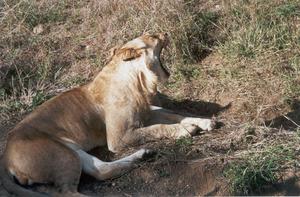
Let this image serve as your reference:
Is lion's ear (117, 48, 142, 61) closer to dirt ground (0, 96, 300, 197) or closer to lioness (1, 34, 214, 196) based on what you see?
lioness (1, 34, 214, 196)

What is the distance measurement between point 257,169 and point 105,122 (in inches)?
60.9

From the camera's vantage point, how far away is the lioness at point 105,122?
5.10 meters

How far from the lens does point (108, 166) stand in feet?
17.2

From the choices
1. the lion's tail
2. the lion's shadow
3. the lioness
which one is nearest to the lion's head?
the lioness

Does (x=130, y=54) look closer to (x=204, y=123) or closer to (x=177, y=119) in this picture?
(x=177, y=119)

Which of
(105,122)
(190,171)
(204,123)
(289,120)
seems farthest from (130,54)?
(289,120)

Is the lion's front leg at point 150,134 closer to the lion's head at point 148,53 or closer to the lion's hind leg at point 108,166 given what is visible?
the lion's hind leg at point 108,166

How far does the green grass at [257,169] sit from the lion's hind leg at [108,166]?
813 millimetres

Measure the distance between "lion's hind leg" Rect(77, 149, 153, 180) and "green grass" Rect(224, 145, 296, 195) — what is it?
81 centimetres

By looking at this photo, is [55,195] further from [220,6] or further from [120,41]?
[220,6]

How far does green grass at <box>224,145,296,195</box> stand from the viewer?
15.5 feet

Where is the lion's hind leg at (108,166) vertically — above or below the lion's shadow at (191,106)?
below

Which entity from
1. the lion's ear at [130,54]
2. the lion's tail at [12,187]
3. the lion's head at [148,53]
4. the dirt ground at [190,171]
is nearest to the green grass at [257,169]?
the dirt ground at [190,171]

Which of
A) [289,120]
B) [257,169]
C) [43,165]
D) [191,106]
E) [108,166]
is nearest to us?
[257,169]
